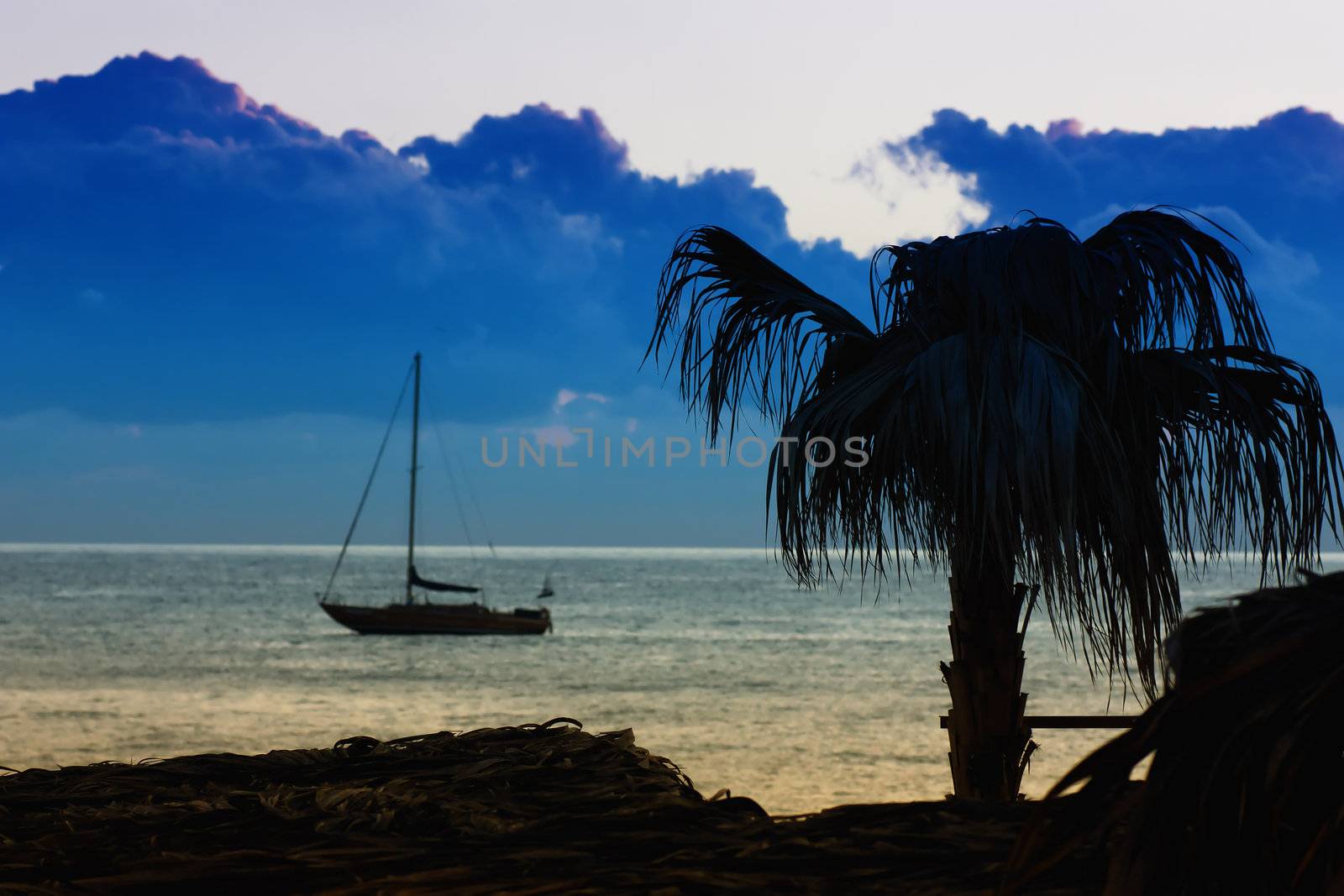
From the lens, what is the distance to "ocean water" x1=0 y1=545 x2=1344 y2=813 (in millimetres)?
32094

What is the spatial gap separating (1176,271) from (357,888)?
14.4 ft

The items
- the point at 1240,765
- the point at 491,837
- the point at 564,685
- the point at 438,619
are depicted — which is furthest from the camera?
the point at 438,619

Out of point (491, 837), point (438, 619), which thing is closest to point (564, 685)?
point (438, 619)

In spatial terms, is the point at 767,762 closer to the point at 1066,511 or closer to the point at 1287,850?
the point at 1066,511

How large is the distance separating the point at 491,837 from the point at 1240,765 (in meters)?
1.00

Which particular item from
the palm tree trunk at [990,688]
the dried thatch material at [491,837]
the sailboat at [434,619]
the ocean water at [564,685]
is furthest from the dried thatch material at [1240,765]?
the sailboat at [434,619]

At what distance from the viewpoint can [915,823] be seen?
1.70m

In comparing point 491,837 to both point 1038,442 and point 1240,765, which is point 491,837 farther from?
point 1038,442

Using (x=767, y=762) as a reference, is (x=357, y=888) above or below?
above

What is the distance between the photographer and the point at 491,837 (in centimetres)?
170

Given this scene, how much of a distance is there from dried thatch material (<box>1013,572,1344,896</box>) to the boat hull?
183ft

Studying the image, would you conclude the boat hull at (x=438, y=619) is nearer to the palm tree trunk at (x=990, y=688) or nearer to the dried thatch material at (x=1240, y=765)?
the palm tree trunk at (x=990, y=688)

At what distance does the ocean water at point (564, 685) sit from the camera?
3209cm

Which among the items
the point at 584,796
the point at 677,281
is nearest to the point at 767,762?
the point at 677,281
